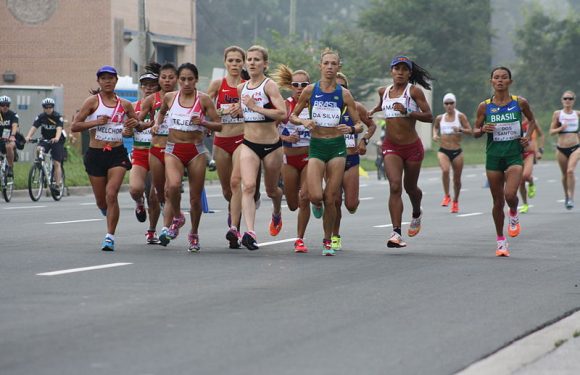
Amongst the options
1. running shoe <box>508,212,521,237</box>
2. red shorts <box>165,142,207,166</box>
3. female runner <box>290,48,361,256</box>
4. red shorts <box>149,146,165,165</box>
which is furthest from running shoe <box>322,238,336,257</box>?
running shoe <box>508,212,521,237</box>

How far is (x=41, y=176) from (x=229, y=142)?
1371 centimetres

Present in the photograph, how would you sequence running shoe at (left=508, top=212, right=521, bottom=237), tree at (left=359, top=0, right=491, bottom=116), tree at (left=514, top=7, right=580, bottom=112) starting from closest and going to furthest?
running shoe at (left=508, top=212, right=521, bottom=237) → tree at (left=359, top=0, right=491, bottom=116) → tree at (left=514, top=7, right=580, bottom=112)

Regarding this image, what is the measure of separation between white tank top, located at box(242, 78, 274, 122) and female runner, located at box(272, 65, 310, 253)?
0.40 metres

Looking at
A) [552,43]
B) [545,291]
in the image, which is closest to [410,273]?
[545,291]

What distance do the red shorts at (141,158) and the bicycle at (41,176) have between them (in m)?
11.7

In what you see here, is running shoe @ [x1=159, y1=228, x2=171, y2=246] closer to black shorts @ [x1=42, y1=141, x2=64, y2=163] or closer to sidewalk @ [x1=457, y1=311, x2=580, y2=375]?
sidewalk @ [x1=457, y1=311, x2=580, y2=375]

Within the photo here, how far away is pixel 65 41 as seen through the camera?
57.5m

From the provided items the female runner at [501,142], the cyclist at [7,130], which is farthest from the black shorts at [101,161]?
the cyclist at [7,130]

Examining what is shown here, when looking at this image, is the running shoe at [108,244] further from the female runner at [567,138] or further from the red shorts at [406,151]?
the female runner at [567,138]

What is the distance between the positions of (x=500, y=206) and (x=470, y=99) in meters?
83.5

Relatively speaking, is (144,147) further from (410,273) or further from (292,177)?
(410,273)

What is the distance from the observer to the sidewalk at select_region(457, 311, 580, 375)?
24.9ft

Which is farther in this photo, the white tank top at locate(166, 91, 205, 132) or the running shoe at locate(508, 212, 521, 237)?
the running shoe at locate(508, 212, 521, 237)

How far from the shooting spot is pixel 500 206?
14.9m
